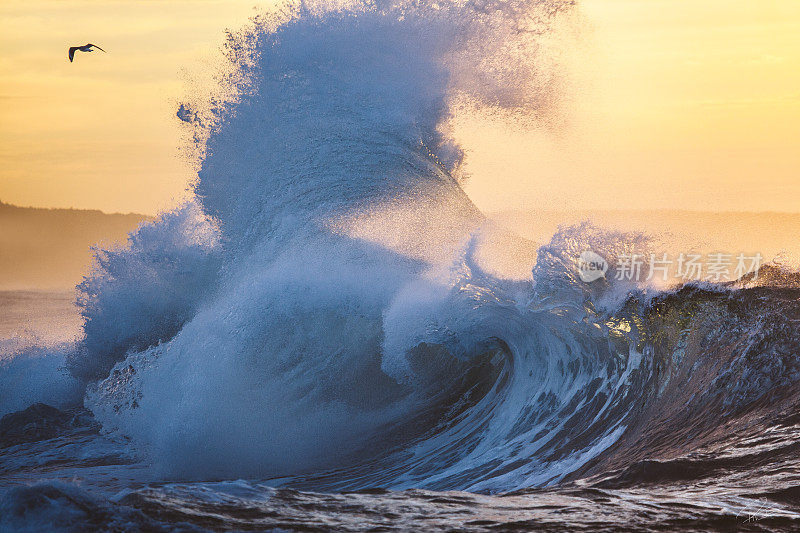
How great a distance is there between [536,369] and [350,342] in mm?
2090

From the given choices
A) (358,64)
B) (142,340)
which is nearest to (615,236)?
(358,64)

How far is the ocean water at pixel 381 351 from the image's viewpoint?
3428 millimetres

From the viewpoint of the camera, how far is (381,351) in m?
8.27

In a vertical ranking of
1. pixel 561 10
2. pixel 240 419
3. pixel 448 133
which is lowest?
pixel 240 419

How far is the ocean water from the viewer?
343cm

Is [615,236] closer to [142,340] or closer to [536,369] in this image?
[536,369]

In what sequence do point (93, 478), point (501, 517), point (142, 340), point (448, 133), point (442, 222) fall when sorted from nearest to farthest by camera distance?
point (501, 517) < point (93, 478) < point (442, 222) < point (142, 340) < point (448, 133)

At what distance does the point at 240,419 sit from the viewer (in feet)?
24.3

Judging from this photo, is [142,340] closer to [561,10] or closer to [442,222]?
[442,222]

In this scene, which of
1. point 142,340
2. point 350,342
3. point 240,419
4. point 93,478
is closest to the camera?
point 93,478

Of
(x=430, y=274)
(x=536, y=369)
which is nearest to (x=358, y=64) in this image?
(x=430, y=274)

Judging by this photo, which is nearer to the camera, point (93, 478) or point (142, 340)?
point (93, 478)

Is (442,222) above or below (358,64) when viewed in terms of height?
below

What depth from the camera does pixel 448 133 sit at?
42.3 feet
